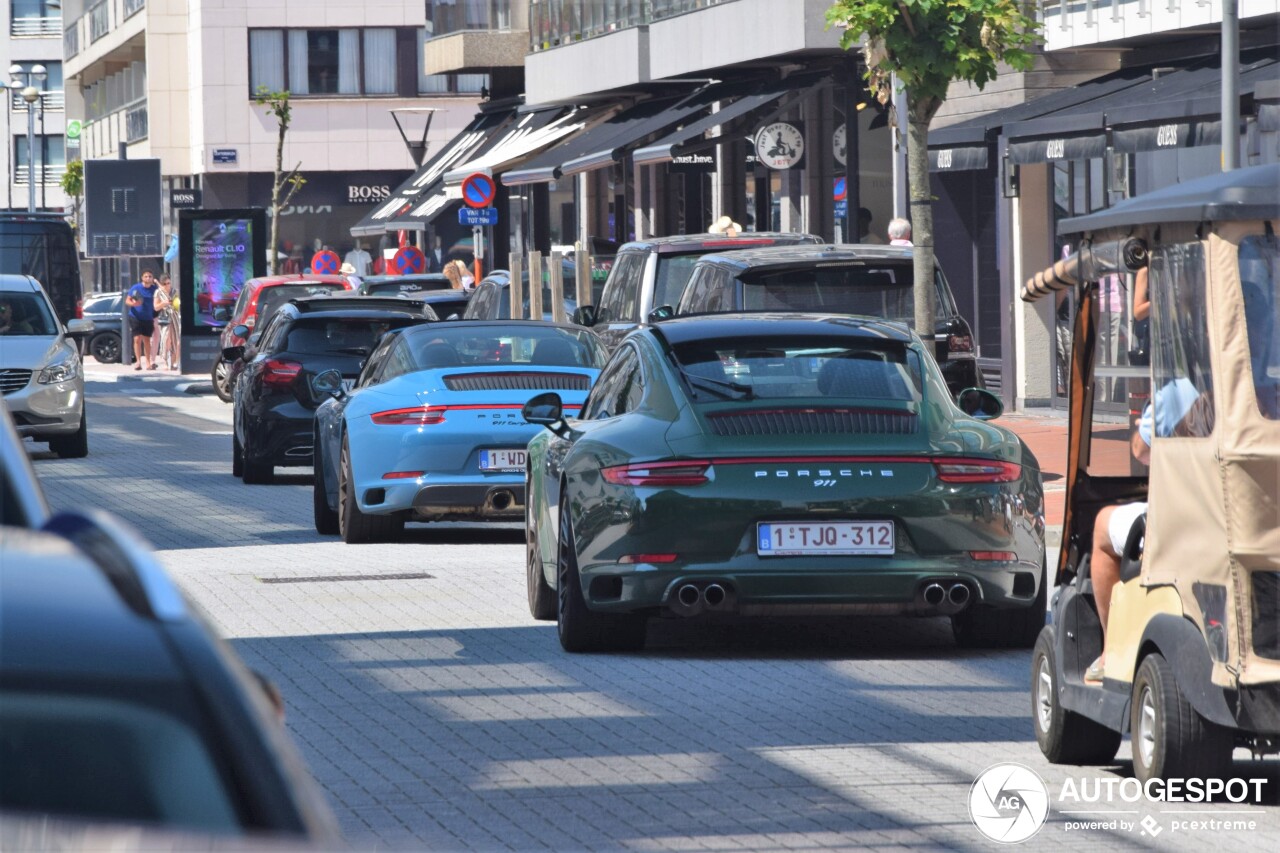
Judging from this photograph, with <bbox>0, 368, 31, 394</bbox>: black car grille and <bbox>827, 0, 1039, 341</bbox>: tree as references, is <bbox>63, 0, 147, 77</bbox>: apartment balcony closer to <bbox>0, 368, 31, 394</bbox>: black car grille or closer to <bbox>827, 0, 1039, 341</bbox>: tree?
<bbox>0, 368, 31, 394</bbox>: black car grille

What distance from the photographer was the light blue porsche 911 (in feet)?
46.6

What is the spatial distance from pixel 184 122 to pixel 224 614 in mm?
69203

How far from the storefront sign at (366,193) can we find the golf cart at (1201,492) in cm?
6914

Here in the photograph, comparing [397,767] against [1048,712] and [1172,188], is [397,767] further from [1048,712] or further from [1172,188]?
[1172,188]

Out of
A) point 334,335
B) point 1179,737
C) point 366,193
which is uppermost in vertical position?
point 366,193

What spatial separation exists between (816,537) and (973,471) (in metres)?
0.68

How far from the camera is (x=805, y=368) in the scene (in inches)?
390

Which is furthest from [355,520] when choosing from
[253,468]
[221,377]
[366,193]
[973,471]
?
[366,193]

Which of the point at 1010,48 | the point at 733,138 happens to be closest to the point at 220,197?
the point at 733,138

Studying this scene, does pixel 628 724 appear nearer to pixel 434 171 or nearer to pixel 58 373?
pixel 58 373

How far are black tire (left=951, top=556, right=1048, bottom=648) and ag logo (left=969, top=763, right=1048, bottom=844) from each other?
2640mm

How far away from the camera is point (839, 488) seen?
Result: 925cm

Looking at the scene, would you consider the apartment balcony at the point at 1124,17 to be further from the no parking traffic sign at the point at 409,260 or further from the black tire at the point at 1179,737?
the black tire at the point at 1179,737

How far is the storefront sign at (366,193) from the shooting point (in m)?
75.4
